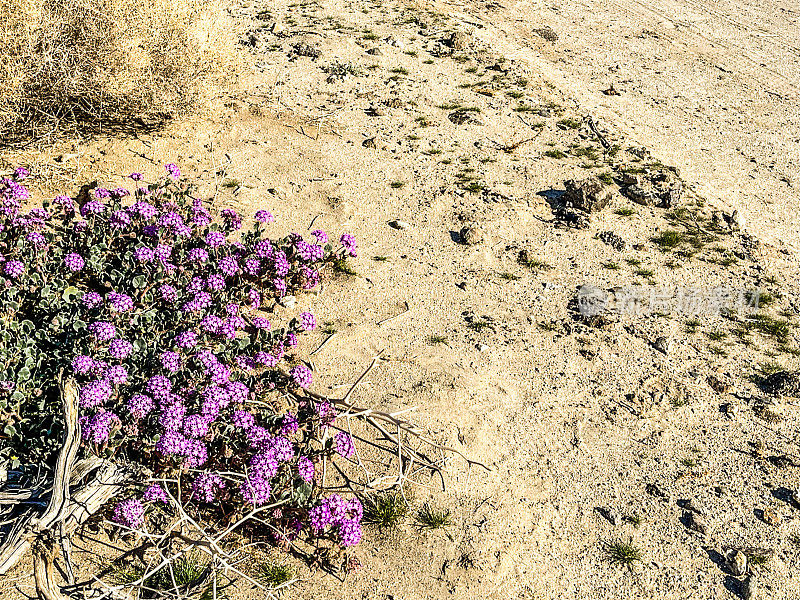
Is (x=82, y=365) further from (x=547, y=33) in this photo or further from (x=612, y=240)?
(x=547, y=33)

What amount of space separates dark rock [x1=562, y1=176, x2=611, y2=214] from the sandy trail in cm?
124

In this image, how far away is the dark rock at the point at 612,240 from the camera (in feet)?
21.4

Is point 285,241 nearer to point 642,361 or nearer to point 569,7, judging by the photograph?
point 642,361

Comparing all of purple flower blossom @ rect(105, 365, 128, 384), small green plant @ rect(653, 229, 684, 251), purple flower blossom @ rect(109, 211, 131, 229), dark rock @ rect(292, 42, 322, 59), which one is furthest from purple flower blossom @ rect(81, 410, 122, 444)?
dark rock @ rect(292, 42, 322, 59)

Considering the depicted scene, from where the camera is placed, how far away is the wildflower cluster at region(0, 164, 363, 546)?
379 centimetres

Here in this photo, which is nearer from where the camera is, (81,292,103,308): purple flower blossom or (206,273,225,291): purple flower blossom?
(81,292,103,308): purple flower blossom

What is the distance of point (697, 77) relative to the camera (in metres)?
10.1

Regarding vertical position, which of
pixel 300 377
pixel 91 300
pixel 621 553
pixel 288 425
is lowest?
pixel 621 553

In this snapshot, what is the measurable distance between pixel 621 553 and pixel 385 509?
1.30 metres

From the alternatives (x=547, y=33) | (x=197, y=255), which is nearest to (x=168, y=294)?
(x=197, y=255)

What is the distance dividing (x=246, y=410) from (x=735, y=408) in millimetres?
3190

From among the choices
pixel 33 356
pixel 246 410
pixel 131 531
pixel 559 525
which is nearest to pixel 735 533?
pixel 559 525

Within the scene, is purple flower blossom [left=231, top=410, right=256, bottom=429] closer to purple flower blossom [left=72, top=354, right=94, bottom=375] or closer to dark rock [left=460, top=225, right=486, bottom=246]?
purple flower blossom [left=72, top=354, right=94, bottom=375]

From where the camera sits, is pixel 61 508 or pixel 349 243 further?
pixel 349 243
